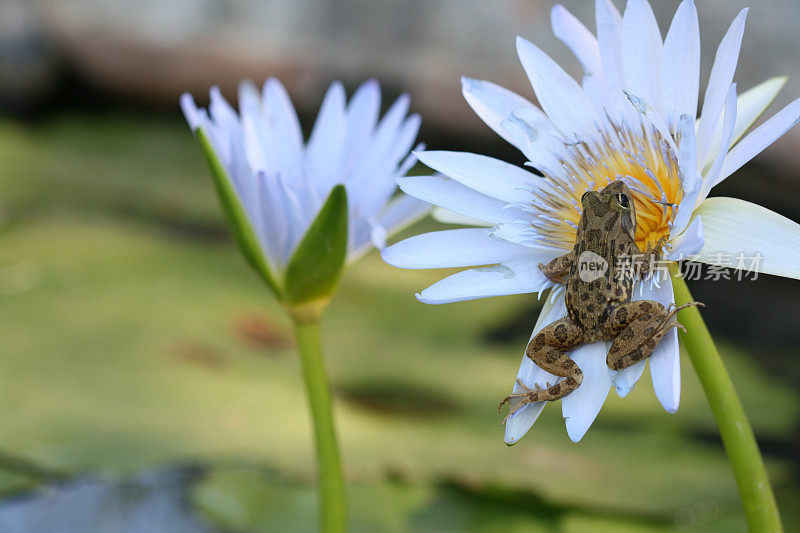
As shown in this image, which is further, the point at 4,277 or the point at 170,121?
the point at 170,121

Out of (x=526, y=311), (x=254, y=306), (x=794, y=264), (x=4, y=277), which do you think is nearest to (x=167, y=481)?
(x=254, y=306)

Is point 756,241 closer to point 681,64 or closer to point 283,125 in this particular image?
point 681,64

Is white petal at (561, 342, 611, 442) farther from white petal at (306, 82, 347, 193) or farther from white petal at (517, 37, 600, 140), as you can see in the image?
white petal at (306, 82, 347, 193)

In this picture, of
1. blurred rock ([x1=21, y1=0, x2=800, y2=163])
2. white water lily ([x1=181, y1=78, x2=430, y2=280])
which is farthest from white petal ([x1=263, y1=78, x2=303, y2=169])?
blurred rock ([x1=21, y1=0, x2=800, y2=163])

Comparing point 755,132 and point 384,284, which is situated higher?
point 384,284

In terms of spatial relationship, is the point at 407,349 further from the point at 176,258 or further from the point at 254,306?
the point at 176,258

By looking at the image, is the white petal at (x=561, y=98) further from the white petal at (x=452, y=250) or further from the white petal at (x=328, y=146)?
the white petal at (x=328, y=146)
